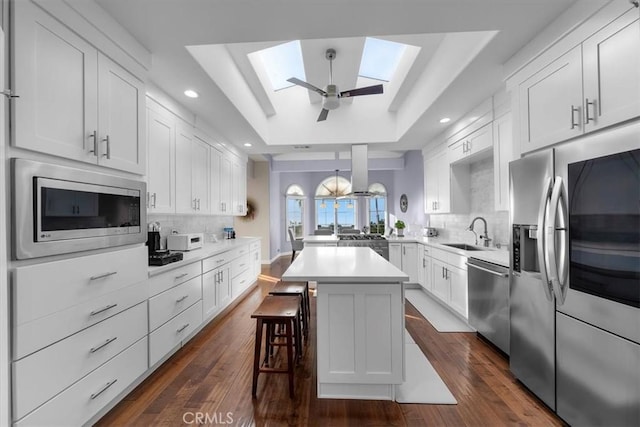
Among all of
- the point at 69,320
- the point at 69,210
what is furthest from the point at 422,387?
the point at 69,210

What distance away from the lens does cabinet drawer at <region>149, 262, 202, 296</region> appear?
2197 mm

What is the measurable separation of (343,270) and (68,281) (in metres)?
A: 1.61

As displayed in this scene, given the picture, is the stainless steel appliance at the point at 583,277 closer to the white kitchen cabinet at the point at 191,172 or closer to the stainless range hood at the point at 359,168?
the stainless range hood at the point at 359,168

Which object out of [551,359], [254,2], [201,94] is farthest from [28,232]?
[551,359]

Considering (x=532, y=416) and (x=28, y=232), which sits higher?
(x=28, y=232)

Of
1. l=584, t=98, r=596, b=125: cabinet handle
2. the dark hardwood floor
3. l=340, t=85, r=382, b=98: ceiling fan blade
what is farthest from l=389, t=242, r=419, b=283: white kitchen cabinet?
l=584, t=98, r=596, b=125: cabinet handle

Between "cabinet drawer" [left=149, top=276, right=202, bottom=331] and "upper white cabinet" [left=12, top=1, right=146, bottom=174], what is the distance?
1.05 metres

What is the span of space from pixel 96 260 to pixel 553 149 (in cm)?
292

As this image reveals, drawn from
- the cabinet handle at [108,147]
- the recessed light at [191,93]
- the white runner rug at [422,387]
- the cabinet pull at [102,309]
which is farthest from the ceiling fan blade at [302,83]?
the white runner rug at [422,387]

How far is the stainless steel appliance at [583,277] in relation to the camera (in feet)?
4.37

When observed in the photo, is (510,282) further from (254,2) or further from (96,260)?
(96,260)

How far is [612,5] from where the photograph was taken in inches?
58.3

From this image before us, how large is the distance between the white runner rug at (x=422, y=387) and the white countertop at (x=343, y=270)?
2.81 feet

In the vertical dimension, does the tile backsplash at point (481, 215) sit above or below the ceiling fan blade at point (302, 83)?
below
